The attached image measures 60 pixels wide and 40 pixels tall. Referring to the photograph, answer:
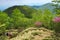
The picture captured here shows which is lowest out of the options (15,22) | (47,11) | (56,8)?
(15,22)

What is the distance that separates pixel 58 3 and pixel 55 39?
147cm

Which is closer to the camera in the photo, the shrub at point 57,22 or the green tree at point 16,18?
the shrub at point 57,22

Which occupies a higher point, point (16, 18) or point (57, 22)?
point (57, 22)

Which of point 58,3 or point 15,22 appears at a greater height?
point 58,3

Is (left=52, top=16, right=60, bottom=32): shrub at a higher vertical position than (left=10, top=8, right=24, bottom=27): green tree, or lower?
higher

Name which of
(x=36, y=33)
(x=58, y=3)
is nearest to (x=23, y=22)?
(x=36, y=33)

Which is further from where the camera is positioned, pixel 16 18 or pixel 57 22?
pixel 16 18

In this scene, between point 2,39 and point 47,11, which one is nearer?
point 2,39

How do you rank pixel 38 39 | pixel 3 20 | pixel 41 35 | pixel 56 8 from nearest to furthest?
pixel 56 8
pixel 38 39
pixel 41 35
pixel 3 20

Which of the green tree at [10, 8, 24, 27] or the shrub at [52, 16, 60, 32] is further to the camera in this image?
the green tree at [10, 8, 24, 27]

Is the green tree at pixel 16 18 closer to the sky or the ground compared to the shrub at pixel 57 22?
closer to the ground

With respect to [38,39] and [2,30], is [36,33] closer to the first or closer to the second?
[38,39]

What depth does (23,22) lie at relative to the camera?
68.1ft

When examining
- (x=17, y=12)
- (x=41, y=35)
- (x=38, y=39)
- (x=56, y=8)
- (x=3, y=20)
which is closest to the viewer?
(x=56, y=8)
